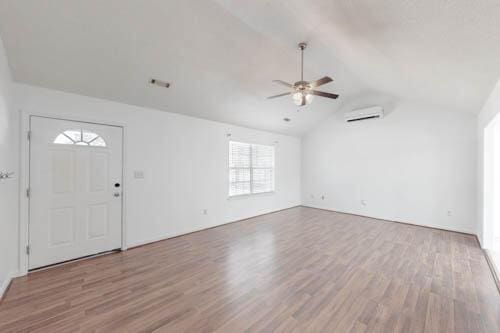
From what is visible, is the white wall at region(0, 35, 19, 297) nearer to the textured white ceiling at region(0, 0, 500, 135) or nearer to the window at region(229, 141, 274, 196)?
the textured white ceiling at region(0, 0, 500, 135)

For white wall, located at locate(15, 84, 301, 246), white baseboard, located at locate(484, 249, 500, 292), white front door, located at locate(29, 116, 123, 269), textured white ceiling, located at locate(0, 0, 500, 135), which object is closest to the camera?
textured white ceiling, located at locate(0, 0, 500, 135)

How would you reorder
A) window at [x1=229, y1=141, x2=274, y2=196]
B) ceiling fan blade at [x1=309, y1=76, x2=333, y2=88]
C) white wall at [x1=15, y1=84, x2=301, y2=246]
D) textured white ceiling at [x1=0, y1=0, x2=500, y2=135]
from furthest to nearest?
window at [x1=229, y1=141, x2=274, y2=196]
white wall at [x1=15, y1=84, x2=301, y2=246]
ceiling fan blade at [x1=309, y1=76, x2=333, y2=88]
textured white ceiling at [x1=0, y1=0, x2=500, y2=135]

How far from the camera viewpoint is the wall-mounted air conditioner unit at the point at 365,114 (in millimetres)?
5305

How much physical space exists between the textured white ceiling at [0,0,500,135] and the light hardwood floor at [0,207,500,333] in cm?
242

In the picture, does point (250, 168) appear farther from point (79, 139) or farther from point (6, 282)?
point (6, 282)

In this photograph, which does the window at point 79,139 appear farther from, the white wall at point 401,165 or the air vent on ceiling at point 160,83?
the white wall at point 401,165

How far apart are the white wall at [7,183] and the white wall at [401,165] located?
6.61m

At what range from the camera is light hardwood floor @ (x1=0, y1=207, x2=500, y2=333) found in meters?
1.87

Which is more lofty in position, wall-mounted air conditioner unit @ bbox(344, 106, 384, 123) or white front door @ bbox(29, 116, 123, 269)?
wall-mounted air conditioner unit @ bbox(344, 106, 384, 123)

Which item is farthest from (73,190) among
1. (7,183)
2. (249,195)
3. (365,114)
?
(365,114)

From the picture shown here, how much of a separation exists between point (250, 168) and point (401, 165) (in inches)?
148

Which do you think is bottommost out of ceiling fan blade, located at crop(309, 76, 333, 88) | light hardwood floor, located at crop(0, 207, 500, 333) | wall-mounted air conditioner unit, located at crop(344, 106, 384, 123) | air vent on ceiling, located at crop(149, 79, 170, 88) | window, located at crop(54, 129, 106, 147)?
light hardwood floor, located at crop(0, 207, 500, 333)

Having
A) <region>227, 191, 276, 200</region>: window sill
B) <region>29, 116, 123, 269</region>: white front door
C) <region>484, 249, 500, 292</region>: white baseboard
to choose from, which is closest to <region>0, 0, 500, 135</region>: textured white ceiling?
<region>29, 116, 123, 269</region>: white front door

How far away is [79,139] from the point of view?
10.4 ft
